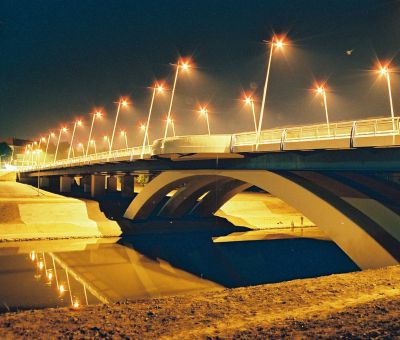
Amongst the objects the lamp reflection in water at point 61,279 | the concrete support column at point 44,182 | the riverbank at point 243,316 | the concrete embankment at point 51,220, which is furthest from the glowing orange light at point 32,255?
the concrete support column at point 44,182

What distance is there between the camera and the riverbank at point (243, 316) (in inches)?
421

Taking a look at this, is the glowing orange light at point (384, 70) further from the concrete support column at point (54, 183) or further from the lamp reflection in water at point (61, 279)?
the concrete support column at point (54, 183)

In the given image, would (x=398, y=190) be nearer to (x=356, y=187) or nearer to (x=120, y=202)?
(x=356, y=187)

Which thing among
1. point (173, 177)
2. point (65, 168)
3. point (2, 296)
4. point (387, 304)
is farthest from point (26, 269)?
point (65, 168)

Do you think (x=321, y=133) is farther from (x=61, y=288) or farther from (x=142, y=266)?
(x=61, y=288)

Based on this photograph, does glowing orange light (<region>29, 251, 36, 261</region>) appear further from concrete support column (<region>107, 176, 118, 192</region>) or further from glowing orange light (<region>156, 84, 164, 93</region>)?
concrete support column (<region>107, 176, 118, 192</region>)

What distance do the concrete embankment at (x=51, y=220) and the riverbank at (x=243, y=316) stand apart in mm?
28578

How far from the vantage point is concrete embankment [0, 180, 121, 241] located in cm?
4091

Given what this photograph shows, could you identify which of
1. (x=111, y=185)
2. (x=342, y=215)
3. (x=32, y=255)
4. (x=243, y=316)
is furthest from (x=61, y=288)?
(x=111, y=185)

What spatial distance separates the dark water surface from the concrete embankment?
2.04 metres

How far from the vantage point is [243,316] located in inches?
490

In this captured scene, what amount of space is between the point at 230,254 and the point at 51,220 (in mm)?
22325

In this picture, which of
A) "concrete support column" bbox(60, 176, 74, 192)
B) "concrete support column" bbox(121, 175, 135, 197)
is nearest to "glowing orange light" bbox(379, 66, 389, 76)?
"concrete support column" bbox(121, 175, 135, 197)

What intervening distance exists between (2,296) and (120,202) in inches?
1558
